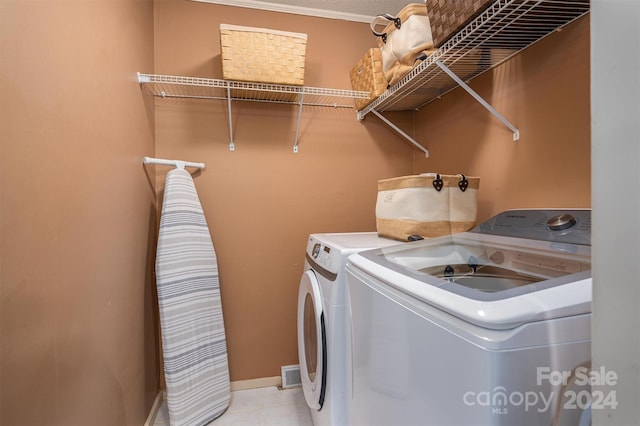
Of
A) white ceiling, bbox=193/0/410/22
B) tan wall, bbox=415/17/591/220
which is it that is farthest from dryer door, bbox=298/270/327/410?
white ceiling, bbox=193/0/410/22

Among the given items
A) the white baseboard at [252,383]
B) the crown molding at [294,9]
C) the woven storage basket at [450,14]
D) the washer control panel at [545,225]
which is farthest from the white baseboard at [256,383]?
the crown molding at [294,9]

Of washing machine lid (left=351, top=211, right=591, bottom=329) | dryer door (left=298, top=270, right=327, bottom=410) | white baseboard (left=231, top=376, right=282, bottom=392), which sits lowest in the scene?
white baseboard (left=231, top=376, right=282, bottom=392)

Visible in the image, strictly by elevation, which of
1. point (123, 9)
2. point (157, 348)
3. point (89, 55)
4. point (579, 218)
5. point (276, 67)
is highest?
point (123, 9)

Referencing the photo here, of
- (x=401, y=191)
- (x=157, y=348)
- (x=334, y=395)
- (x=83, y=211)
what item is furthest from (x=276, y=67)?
(x=157, y=348)

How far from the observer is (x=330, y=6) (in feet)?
6.85

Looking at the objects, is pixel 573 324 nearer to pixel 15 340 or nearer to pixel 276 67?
pixel 15 340

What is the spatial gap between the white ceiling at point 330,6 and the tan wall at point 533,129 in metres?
0.81

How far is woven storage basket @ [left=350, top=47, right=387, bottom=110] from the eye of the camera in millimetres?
1901

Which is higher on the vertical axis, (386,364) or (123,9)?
(123,9)

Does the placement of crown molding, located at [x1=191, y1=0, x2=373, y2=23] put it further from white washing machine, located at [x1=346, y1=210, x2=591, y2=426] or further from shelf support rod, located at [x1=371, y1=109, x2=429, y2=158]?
white washing machine, located at [x1=346, y1=210, x2=591, y2=426]

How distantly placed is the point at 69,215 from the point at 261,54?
47.9 inches

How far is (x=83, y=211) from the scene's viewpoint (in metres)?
1.03

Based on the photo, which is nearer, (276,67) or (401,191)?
(401,191)

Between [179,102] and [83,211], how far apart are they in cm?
118
